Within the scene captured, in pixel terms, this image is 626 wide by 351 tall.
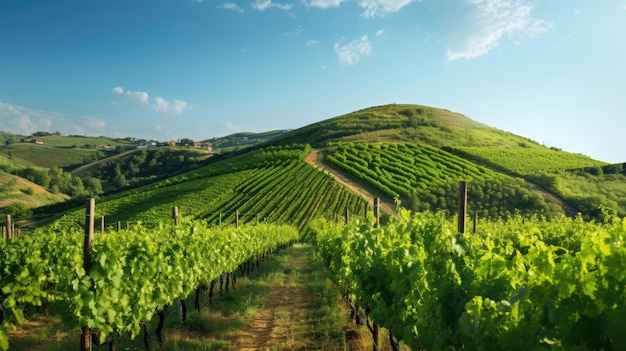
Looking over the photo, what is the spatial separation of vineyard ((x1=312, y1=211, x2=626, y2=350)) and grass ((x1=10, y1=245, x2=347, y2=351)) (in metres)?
2.99

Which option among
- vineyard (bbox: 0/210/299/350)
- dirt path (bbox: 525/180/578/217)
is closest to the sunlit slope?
dirt path (bbox: 525/180/578/217)

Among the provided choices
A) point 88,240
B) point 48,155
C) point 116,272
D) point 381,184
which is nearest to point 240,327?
point 116,272

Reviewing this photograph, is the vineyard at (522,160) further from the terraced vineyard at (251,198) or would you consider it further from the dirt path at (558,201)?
the terraced vineyard at (251,198)

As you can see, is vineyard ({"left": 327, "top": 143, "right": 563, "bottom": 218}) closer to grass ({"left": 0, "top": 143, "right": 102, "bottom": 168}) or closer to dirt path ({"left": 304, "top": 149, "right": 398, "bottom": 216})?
dirt path ({"left": 304, "top": 149, "right": 398, "bottom": 216})

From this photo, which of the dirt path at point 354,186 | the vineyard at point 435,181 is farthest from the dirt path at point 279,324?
the vineyard at point 435,181

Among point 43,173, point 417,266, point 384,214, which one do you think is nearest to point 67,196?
point 43,173

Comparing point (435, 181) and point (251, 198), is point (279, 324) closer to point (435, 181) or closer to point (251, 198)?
point (251, 198)

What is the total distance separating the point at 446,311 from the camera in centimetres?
368

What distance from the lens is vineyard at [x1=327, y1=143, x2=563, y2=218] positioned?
47.2 m

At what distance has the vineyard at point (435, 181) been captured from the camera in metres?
47.2

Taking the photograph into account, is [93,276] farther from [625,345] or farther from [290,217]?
[290,217]

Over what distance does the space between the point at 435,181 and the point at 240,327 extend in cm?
4512

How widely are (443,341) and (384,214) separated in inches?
1588

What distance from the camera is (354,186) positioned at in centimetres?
4991
